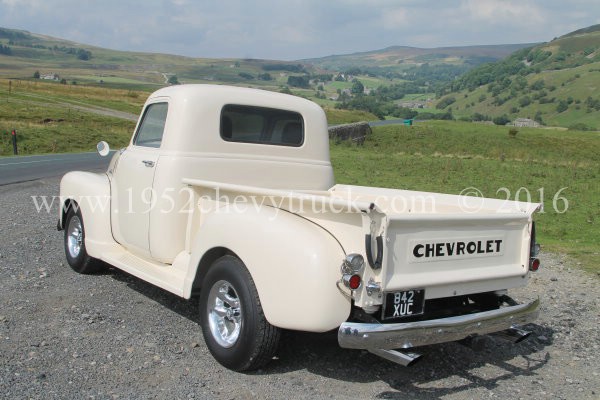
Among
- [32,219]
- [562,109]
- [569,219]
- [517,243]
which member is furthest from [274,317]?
[562,109]

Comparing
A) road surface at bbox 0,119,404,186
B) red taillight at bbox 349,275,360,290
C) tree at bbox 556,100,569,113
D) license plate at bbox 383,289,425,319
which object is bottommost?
road surface at bbox 0,119,404,186

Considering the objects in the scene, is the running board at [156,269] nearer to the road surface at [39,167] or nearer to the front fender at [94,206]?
the front fender at [94,206]

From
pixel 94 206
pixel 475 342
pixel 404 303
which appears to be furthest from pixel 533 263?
pixel 94 206

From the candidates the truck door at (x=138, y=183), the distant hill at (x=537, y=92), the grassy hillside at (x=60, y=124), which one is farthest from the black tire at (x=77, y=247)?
the distant hill at (x=537, y=92)

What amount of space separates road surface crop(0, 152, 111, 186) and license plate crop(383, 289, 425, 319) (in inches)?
549

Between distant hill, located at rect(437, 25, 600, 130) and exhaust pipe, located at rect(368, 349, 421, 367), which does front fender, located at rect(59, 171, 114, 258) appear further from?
distant hill, located at rect(437, 25, 600, 130)

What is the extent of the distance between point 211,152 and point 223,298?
1686mm

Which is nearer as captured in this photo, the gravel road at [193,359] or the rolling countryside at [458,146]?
the gravel road at [193,359]

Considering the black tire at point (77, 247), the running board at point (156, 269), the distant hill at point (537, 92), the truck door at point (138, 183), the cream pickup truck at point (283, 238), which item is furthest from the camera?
the distant hill at point (537, 92)

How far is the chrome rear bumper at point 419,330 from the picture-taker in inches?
139

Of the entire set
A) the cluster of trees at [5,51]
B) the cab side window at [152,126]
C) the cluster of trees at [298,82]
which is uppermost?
the cluster of trees at [5,51]

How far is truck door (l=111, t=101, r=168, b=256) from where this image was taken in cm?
556

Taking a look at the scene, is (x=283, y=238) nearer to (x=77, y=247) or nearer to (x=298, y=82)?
(x=77, y=247)

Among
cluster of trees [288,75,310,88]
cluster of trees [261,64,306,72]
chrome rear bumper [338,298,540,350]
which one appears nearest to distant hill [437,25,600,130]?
cluster of trees [288,75,310,88]
